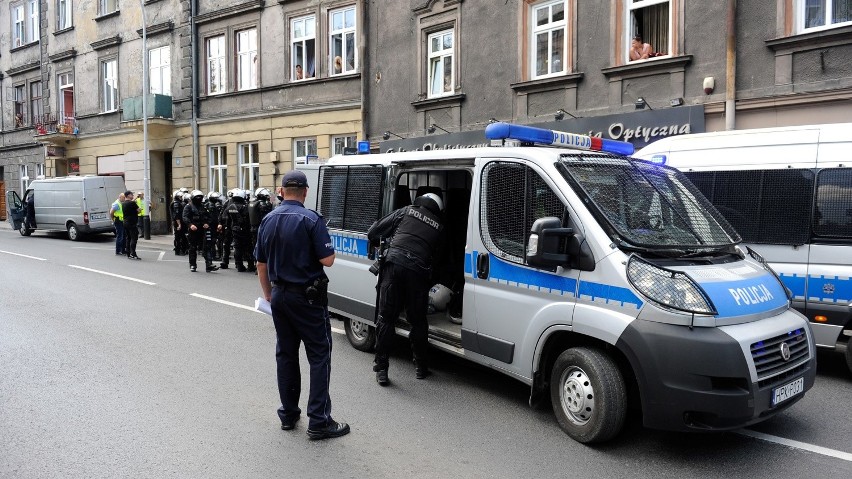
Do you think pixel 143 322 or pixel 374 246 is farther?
pixel 143 322

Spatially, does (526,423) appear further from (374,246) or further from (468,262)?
(374,246)

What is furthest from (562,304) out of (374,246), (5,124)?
(5,124)

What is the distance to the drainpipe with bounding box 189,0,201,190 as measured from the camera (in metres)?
21.9

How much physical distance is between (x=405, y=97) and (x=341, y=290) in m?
10.7

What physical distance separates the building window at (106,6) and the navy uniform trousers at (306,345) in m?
26.1

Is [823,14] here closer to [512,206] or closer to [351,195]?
[512,206]

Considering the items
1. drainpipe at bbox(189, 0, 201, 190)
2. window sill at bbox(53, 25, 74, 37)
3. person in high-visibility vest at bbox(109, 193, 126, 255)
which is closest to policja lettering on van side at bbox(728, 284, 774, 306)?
person in high-visibility vest at bbox(109, 193, 126, 255)

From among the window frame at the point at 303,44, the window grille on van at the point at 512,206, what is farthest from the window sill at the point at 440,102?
the window grille on van at the point at 512,206

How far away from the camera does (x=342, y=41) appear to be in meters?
18.3

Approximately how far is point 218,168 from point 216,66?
11.4ft

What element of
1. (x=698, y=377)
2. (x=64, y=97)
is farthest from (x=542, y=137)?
(x=64, y=97)

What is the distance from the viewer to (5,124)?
1323 inches

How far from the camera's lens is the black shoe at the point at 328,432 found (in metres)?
4.37

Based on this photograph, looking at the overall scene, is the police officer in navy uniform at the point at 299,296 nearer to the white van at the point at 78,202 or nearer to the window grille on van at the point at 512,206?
the window grille on van at the point at 512,206
